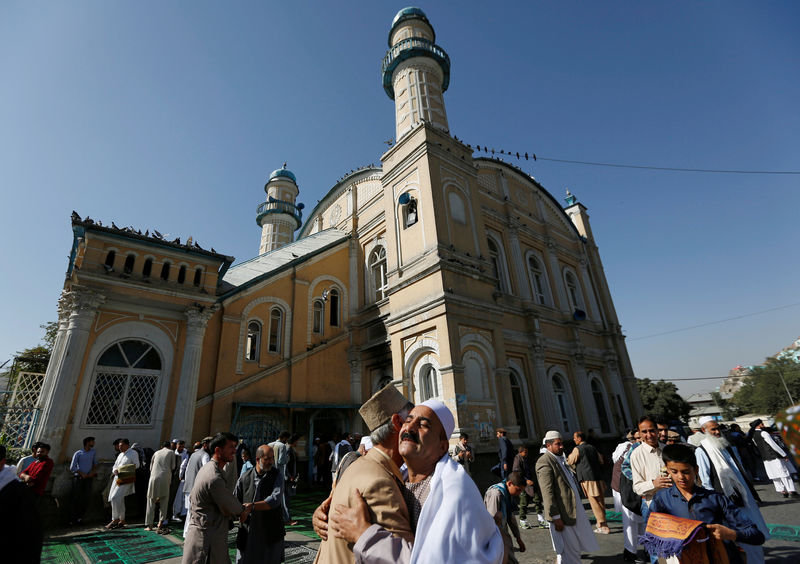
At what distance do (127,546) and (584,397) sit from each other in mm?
15673

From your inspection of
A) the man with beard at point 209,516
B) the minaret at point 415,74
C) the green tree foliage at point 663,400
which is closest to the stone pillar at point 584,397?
the minaret at point 415,74

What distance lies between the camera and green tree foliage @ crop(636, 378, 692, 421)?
111ft

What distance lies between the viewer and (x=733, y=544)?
262 centimetres

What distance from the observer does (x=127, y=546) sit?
653 cm

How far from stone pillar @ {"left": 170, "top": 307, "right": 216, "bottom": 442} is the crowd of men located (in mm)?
857

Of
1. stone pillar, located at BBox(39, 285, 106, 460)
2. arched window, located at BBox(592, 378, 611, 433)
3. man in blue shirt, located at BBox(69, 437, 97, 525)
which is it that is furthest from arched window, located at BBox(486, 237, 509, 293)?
man in blue shirt, located at BBox(69, 437, 97, 525)

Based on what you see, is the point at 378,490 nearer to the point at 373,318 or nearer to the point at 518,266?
the point at 373,318

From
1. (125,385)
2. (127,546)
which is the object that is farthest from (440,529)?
(125,385)

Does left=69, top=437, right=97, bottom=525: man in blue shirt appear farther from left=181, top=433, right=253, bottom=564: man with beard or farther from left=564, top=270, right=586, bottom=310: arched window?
left=564, top=270, right=586, bottom=310: arched window

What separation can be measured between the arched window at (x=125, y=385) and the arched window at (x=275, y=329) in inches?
152

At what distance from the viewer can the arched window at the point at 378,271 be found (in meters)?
15.7

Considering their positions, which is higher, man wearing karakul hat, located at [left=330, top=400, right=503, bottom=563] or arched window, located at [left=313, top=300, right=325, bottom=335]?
arched window, located at [left=313, top=300, right=325, bottom=335]

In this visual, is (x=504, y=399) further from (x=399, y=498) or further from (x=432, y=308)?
(x=399, y=498)

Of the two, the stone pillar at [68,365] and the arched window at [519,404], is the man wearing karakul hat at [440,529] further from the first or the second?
the arched window at [519,404]
